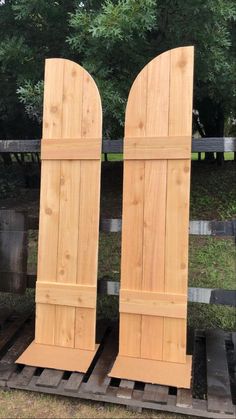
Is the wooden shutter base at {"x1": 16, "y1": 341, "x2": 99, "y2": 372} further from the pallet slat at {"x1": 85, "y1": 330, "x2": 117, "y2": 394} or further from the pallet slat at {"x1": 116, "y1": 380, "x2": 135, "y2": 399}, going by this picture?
the pallet slat at {"x1": 116, "y1": 380, "x2": 135, "y2": 399}

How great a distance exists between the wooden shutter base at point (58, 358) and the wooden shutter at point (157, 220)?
0.76ft

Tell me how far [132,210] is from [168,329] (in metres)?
0.84

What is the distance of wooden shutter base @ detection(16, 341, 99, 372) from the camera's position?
2.88 metres

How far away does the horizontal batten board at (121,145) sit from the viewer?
2.82 metres

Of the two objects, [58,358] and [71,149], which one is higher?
[71,149]

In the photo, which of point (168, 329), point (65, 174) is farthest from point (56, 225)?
point (168, 329)

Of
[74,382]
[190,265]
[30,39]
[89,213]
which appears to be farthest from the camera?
[190,265]

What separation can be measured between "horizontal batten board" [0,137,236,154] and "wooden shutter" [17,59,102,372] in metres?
0.11

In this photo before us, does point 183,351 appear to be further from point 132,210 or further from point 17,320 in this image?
point 17,320

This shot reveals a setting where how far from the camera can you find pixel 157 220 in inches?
112

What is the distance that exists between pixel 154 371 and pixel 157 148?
→ 4.84 ft

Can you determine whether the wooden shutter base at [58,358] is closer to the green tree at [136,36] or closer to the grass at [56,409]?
the grass at [56,409]

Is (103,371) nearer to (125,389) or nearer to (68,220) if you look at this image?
(125,389)

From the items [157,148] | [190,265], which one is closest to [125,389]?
[157,148]
